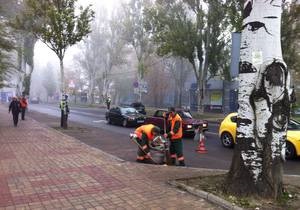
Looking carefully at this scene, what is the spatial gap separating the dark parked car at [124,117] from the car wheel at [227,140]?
980 cm

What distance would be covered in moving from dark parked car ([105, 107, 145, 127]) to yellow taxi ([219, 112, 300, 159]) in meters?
9.77

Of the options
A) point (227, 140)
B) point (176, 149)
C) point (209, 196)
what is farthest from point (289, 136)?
point (209, 196)

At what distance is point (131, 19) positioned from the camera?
43688 mm

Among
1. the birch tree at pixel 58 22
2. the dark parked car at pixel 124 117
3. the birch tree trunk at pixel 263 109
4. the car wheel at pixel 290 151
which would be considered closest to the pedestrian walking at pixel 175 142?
the birch tree trunk at pixel 263 109

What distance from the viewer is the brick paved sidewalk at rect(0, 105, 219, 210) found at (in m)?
6.32

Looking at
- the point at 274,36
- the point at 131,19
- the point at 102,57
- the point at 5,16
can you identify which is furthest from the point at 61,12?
the point at 102,57

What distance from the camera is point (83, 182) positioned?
25.0ft

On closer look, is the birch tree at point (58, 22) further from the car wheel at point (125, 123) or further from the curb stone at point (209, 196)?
the curb stone at point (209, 196)

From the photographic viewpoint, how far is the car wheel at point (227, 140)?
1443cm

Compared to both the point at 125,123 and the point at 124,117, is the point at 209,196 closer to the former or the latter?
the point at 125,123

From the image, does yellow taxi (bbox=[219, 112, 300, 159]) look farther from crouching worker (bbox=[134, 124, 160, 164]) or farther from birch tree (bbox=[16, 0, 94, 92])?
birch tree (bbox=[16, 0, 94, 92])

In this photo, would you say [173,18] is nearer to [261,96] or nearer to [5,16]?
[5,16]

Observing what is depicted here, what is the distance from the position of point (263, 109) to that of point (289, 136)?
5.80m

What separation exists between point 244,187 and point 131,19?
3873 cm
